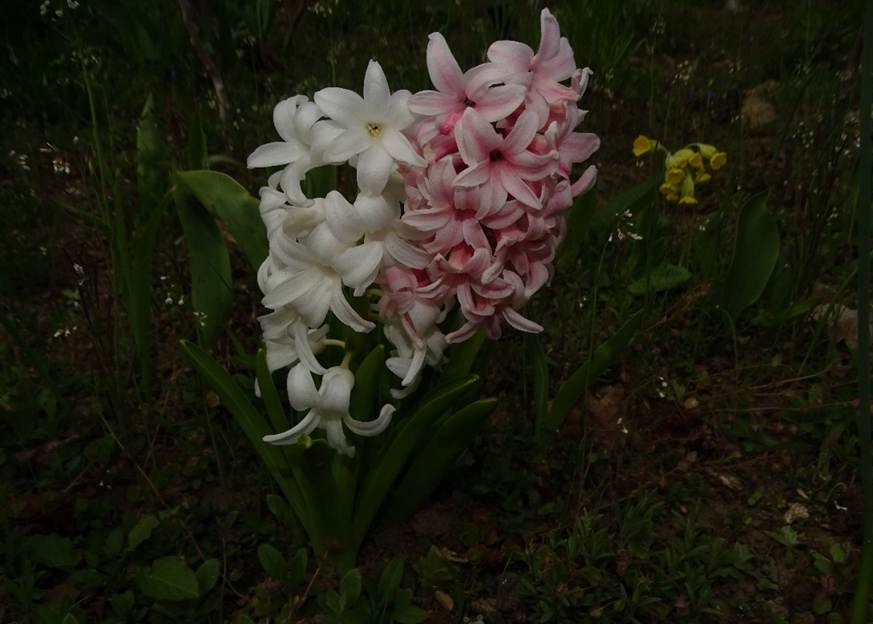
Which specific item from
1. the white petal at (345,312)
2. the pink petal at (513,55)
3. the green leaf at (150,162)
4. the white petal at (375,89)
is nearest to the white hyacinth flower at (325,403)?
the white petal at (345,312)

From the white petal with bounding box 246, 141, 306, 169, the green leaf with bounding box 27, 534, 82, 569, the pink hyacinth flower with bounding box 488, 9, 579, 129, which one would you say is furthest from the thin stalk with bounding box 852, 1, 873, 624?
the green leaf with bounding box 27, 534, 82, 569

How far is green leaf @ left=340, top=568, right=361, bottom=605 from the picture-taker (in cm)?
147

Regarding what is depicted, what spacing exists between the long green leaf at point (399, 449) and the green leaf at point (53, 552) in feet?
1.80

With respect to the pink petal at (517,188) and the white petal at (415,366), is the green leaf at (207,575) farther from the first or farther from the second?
the pink petal at (517,188)

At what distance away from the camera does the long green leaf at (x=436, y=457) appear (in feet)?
4.61

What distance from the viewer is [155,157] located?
198 centimetres

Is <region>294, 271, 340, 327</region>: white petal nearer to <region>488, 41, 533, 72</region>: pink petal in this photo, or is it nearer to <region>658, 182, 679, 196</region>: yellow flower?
<region>488, 41, 533, 72</region>: pink petal

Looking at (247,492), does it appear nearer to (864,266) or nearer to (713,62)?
(864,266)

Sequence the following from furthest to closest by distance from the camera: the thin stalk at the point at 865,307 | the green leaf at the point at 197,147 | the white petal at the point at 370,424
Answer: the green leaf at the point at 197,147 < the white petal at the point at 370,424 < the thin stalk at the point at 865,307

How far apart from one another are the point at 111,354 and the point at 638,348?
4.29 feet

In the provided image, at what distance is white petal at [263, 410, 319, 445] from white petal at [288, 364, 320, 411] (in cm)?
2

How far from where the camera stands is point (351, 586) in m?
1.47

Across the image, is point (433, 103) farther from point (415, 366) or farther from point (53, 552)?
point (53, 552)

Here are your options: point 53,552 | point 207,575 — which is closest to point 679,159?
point 207,575
